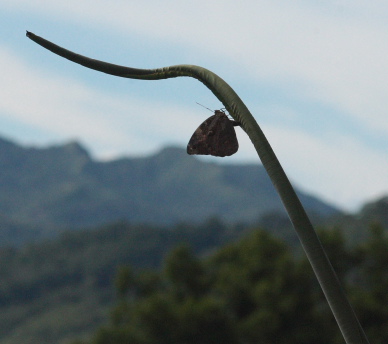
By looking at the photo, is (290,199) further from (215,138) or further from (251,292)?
(251,292)

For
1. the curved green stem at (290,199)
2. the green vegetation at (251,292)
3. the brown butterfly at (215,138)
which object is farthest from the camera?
the green vegetation at (251,292)

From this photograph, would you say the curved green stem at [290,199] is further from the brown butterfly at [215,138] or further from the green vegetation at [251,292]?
the green vegetation at [251,292]

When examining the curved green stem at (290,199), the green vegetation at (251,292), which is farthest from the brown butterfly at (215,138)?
the green vegetation at (251,292)

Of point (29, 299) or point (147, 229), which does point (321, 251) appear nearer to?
point (29, 299)

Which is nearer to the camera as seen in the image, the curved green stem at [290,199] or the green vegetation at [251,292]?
the curved green stem at [290,199]

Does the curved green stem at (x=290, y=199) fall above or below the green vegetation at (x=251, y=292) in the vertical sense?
above

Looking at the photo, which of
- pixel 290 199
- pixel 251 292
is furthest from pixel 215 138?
pixel 251 292
